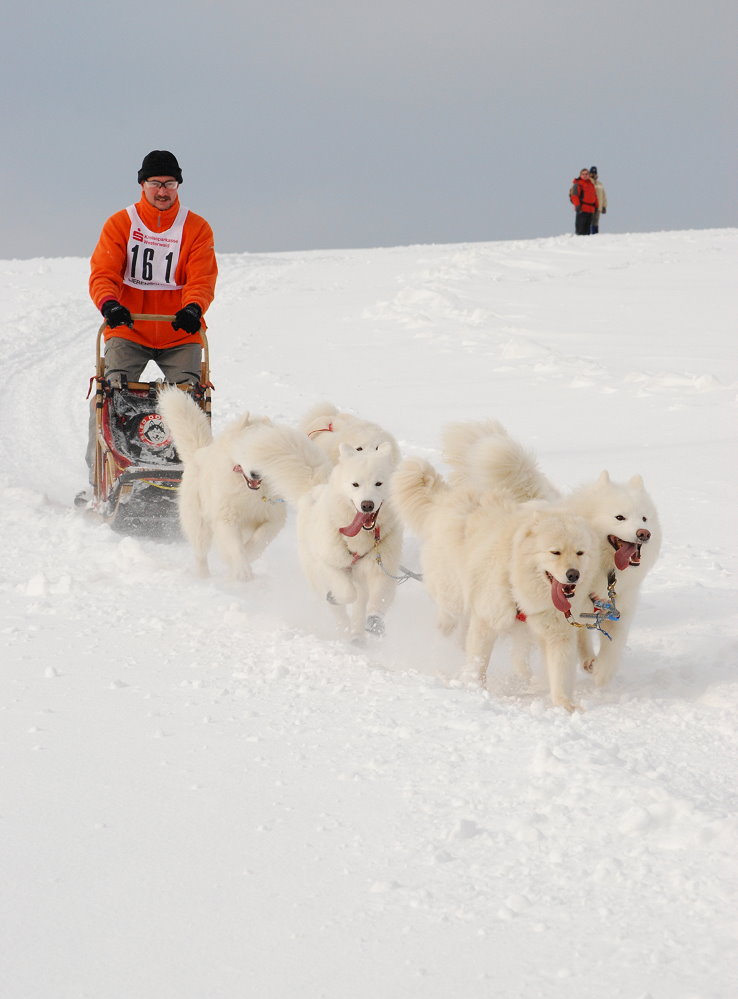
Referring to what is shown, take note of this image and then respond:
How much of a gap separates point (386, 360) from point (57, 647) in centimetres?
761

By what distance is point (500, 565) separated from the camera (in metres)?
3.85

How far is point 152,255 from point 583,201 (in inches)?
726

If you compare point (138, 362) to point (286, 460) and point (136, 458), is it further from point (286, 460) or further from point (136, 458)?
point (286, 460)

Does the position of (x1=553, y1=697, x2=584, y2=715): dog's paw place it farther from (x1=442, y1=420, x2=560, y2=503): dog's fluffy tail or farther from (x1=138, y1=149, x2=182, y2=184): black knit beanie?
(x1=138, y1=149, x2=182, y2=184): black knit beanie

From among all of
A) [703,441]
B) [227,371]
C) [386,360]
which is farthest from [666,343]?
[227,371]

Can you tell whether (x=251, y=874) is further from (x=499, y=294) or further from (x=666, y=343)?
(x=499, y=294)

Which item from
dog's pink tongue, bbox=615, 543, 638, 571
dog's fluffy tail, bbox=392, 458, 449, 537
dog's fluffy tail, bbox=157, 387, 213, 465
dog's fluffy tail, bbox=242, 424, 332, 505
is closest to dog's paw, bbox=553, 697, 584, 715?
dog's pink tongue, bbox=615, 543, 638, 571

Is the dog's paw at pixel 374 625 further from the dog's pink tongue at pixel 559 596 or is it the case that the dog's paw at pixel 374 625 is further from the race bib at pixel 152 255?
the race bib at pixel 152 255

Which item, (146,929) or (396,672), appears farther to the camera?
(396,672)

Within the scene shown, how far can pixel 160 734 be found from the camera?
3.00 meters

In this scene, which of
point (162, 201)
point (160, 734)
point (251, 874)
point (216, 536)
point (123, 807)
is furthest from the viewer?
point (162, 201)

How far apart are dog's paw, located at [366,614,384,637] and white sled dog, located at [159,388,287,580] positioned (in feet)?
2.81

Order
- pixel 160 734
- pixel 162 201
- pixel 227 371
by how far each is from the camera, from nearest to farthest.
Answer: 1. pixel 160 734
2. pixel 162 201
3. pixel 227 371

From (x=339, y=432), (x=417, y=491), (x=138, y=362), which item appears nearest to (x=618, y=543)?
(x=417, y=491)
